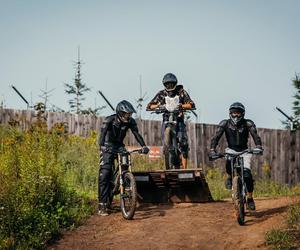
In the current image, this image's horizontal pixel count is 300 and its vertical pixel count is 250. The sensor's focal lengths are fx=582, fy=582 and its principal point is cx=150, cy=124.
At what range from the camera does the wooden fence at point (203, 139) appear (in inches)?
828

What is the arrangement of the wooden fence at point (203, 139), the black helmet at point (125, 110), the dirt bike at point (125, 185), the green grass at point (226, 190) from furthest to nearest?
the wooden fence at point (203, 139) < the green grass at point (226, 190) < the black helmet at point (125, 110) < the dirt bike at point (125, 185)

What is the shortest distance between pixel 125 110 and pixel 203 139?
1050 centimetres

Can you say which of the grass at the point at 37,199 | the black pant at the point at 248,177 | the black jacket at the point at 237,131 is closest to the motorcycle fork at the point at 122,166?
the grass at the point at 37,199

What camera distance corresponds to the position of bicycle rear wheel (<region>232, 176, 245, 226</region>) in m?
9.92

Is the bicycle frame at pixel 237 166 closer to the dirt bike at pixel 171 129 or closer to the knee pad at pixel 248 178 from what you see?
the knee pad at pixel 248 178

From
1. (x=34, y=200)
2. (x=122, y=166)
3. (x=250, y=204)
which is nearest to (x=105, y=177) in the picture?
(x=122, y=166)

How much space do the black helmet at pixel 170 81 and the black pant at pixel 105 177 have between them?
215 cm

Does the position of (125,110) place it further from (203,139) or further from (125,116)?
(203,139)

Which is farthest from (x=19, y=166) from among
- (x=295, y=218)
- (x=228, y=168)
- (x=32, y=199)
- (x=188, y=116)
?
(x=188, y=116)

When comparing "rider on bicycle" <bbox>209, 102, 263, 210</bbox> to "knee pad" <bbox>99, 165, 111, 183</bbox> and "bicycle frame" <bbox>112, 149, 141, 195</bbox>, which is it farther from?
"knee pad" <bbox>99, 165, 111, 183</bbox>

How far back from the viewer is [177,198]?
12680 millimetres

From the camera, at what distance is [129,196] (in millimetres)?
10875

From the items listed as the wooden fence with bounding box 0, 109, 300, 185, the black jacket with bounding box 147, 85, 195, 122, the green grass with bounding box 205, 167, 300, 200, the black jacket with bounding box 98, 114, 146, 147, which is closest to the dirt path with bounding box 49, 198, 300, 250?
the black jacket with bounding box 98, 114, 146, 147

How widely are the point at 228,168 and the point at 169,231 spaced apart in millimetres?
1714
